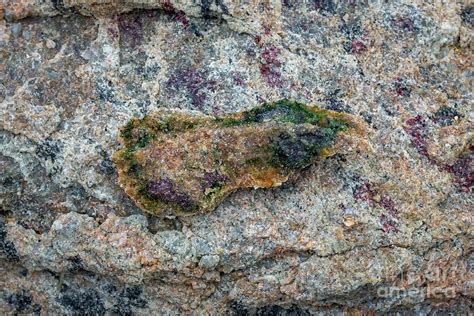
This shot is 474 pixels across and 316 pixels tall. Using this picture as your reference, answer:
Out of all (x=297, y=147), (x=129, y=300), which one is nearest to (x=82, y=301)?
(x=129, y=300)

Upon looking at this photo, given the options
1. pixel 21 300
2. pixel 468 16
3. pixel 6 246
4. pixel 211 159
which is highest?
pixel 468 16

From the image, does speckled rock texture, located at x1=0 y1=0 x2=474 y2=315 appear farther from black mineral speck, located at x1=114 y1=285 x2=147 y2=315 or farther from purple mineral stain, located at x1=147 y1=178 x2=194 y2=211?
purple mineral stain, located at x1=147 y1=178 x2=194 y2=211

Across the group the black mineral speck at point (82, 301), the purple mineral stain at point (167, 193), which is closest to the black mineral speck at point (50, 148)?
the purple mineral stain at point (167, 193)

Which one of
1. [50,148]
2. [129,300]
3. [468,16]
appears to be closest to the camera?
[50,148]

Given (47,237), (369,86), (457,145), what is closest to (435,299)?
(457,145)

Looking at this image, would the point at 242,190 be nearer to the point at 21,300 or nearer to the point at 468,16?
the point at 21,300

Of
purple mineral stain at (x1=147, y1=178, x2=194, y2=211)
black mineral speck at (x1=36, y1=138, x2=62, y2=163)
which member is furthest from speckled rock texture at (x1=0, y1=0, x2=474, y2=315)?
purple mineral stain at (x1=147, y1=178, x2=194, y2=211)
